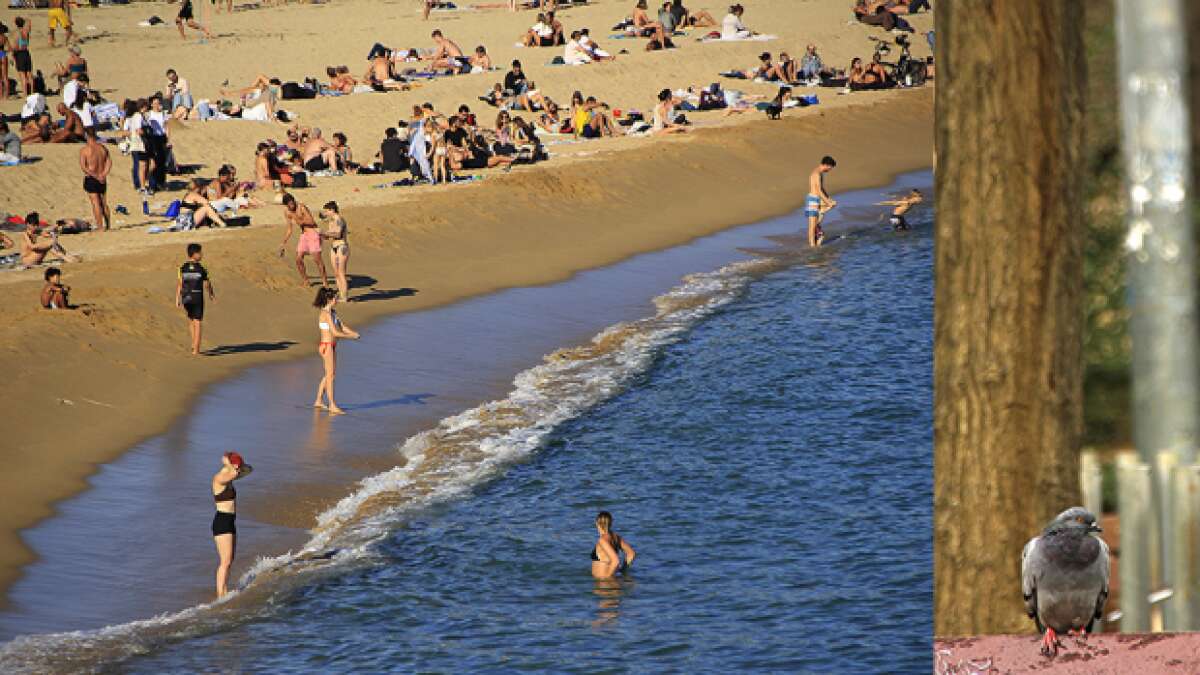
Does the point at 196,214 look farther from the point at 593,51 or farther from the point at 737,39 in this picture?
the point at 737,39

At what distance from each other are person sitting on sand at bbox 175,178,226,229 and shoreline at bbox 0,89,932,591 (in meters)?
0.53

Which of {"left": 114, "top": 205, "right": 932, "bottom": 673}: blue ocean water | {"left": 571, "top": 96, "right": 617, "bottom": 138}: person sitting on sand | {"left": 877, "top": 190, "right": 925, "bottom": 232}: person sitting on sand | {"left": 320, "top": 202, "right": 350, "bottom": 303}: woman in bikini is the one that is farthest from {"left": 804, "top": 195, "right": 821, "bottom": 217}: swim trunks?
{"left": 320, "top": 202, "right": 350, "bottom": 303}: woman in bikini

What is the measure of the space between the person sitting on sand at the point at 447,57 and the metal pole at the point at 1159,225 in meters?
43.8

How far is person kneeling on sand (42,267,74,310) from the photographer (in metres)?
24.1

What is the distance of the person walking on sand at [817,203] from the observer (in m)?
33.2

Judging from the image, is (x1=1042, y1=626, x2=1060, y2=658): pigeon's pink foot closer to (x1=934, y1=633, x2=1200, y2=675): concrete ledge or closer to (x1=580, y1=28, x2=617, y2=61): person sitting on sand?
(x1=934, y1=633, x2=1200, y2=675): concrete ledge

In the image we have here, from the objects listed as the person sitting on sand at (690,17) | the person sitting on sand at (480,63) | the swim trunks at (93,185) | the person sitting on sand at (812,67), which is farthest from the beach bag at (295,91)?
the person sitting on sand at (812,67)

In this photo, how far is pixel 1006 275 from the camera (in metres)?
3.68

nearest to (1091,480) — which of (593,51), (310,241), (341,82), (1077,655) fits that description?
(1077,655)

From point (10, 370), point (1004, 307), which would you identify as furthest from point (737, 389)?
point (1004, 307)

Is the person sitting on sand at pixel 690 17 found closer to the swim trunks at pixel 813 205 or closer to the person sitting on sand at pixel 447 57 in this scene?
the person sitting on sand at pixel 447 57

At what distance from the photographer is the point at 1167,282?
355cm

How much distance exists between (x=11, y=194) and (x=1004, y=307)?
3054cm

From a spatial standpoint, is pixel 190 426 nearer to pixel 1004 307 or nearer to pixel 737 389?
pixel 737 389
